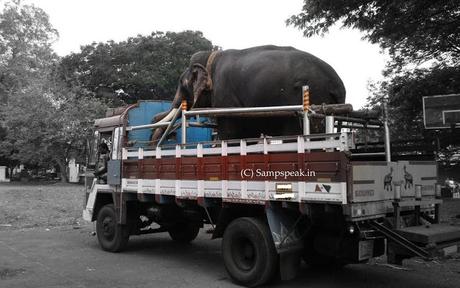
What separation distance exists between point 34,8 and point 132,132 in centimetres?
3998

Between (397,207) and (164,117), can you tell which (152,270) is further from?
(397,207)

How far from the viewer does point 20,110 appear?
34.9 m

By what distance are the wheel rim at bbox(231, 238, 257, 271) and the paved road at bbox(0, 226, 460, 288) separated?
1.22ft

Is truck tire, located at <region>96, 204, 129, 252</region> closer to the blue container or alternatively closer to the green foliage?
the blue container

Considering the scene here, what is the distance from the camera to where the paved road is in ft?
23.0

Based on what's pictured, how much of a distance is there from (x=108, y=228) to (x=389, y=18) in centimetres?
832

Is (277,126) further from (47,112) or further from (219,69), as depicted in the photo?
(47,112)

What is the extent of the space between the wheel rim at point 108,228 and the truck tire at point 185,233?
1.30m

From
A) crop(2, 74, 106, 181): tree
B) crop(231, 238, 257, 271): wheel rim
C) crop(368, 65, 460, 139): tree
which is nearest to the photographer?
crop(231, 238, 257, 271): wheel rim

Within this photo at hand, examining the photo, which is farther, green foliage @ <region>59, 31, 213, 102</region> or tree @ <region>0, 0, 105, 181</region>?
green foliage @ <region>59, 31, 213, 102</region>

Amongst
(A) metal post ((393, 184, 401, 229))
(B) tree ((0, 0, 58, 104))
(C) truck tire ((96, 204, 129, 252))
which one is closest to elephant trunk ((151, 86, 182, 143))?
(C) truck tire ((96, 204, 129, 252))

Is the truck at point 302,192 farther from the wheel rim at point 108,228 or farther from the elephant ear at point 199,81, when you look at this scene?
the wheel rim at point 108,228

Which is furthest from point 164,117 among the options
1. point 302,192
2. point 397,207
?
point 397,207

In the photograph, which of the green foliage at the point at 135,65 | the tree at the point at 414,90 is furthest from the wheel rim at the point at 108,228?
the green foliage at the point at 135,65
